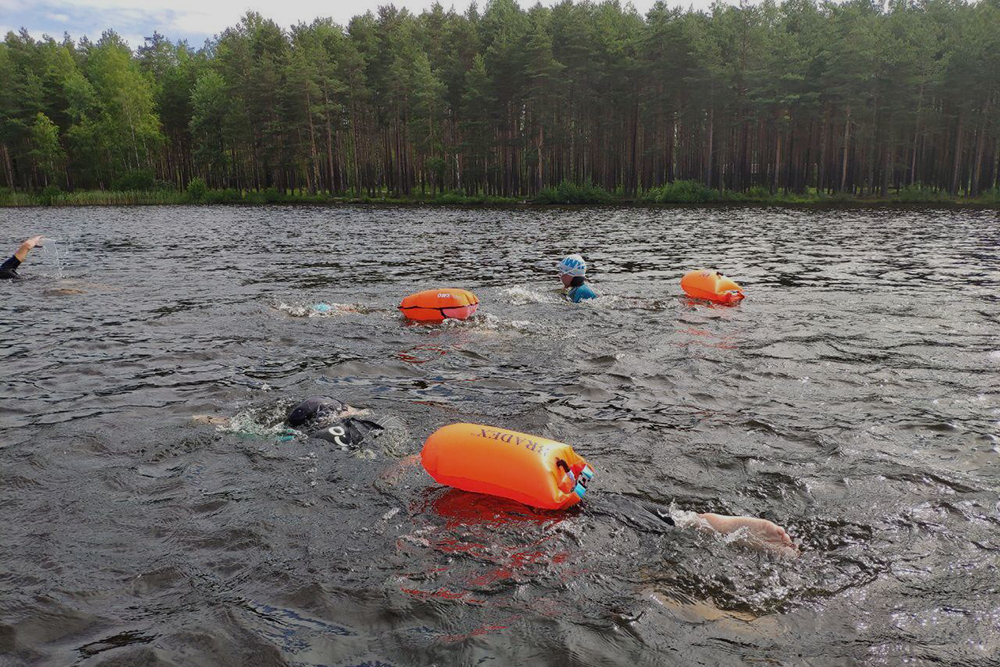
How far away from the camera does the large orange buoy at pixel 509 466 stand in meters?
5.01

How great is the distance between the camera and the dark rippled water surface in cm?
387

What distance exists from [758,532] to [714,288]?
31.5ft

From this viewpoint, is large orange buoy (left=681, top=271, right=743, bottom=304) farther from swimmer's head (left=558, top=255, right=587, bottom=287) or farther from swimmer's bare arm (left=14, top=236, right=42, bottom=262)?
swimmer's bare arm (left=14, top=236, right=42, bottom=262)

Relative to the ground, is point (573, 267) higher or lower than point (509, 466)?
higher

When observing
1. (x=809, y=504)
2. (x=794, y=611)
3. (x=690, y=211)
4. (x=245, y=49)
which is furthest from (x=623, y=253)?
(x=245, y=49)

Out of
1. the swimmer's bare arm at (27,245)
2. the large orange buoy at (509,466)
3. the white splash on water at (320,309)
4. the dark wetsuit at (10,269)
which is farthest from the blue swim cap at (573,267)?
the dark wetsuit at (10,269)

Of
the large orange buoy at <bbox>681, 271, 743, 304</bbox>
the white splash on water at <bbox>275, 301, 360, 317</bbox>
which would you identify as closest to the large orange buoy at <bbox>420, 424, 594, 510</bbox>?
the white splash on water at <bbox>275, 301, 360, 317</bbox>

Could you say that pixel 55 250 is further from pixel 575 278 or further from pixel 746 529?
pixel 746 529

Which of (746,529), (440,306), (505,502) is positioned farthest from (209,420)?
(746,529)

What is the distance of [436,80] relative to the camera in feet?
210

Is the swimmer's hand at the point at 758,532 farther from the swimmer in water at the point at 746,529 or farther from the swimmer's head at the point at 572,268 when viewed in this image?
the swimmer's head at the point at 572,268

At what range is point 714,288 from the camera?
44.8 feet

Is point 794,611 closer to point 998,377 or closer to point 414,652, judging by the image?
point 414,652

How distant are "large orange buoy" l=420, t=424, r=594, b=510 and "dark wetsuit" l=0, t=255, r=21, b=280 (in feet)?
50.7
